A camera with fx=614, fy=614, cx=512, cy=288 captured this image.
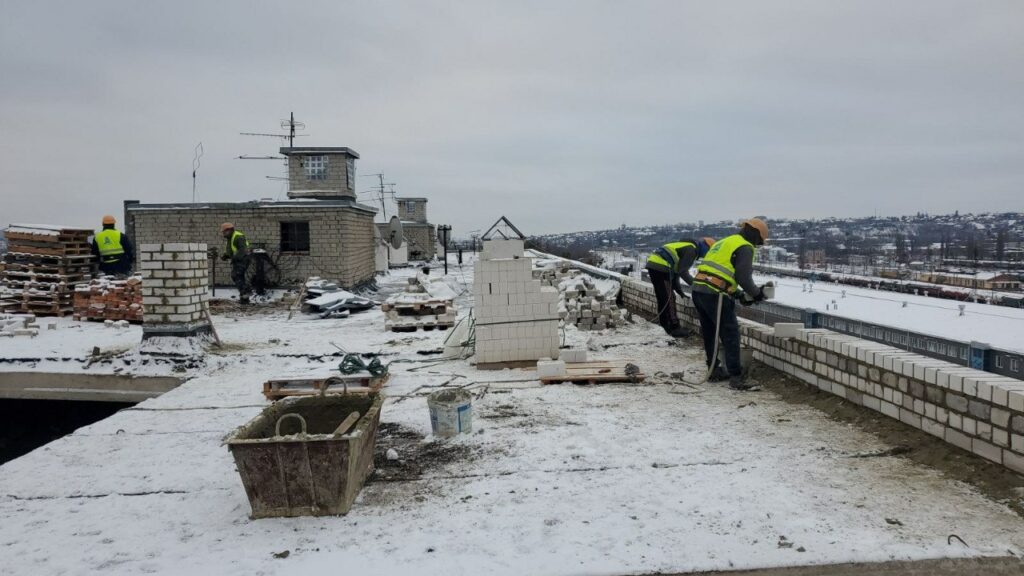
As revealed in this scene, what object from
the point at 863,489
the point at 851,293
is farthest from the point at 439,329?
the point at 851,293

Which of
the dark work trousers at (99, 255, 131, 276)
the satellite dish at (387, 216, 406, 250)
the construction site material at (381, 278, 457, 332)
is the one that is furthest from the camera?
the satellite dish at (387, 216, 406, 250)

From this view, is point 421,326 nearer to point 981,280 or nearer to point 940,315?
point 940,315

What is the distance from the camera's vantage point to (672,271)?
10070 millimetres

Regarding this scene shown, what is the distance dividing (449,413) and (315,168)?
18.7m

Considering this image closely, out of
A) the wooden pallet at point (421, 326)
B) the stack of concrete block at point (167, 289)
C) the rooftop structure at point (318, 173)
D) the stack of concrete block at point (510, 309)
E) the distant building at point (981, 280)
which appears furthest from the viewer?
Result: the distant building at point (981, 280)

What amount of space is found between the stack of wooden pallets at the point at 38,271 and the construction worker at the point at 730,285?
1184 centimetres

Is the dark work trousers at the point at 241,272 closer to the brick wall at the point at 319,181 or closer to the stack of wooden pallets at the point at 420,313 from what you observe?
the stack of wooden pallets at the point at 420,313

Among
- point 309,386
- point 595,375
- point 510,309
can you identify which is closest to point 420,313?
point 510,309

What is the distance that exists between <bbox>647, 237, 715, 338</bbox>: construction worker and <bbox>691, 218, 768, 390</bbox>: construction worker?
2.44 m

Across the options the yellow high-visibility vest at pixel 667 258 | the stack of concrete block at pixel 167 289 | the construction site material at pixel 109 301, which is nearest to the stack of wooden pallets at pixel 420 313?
the stack of concrete block at pixel 167 289

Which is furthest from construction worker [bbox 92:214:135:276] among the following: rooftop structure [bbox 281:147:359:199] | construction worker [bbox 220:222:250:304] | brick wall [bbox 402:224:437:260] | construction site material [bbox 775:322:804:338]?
brick wall [bbox 402:224:437:260]

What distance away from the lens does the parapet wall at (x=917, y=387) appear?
4062 millimetres

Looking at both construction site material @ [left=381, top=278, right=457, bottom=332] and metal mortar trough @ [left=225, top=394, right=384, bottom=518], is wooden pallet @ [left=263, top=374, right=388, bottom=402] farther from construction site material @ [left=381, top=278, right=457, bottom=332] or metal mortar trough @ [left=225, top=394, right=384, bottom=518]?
construction site material @ [left=381, top=278, right=457, bottom=332]

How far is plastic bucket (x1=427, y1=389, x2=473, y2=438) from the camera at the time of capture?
17.3 feet
